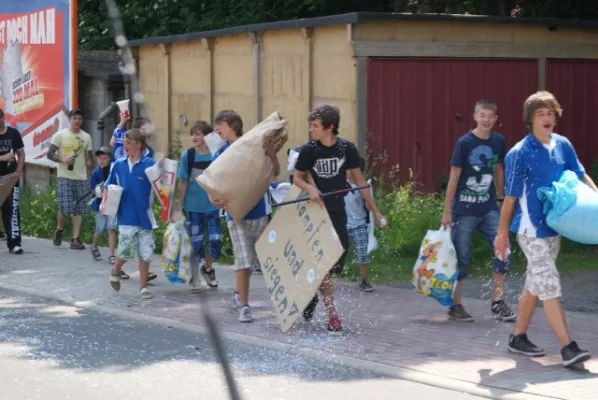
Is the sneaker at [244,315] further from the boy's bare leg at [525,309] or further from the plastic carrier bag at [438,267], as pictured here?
the boy's bare leg at [525,309]

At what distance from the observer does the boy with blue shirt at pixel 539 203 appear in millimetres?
7074

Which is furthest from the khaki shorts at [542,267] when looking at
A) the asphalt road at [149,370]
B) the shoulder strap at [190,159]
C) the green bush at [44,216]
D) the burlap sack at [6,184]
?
the burlap sack at [6,184]

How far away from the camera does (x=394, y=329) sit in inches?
334

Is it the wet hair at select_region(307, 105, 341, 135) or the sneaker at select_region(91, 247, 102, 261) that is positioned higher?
the wet hair at select_region(307, 105, 341, 135)

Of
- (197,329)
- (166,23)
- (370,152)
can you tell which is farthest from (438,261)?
(166,23)

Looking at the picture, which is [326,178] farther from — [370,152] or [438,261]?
[370,152]

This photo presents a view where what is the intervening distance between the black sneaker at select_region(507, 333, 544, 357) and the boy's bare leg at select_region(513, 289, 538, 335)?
41 mm

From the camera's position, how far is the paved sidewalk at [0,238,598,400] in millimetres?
6969

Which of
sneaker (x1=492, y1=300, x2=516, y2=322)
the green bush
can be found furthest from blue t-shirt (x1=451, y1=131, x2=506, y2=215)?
the green bush

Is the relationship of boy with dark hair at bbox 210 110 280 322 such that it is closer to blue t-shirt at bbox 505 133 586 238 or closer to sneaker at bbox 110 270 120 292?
sneaker at bbox 110 270 120 292

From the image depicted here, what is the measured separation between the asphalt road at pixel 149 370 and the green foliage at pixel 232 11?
10813 mm

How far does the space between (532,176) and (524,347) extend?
3.78 feet

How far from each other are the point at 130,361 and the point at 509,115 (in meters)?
8.31

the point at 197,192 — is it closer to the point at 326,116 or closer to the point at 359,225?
the point at 359,225
